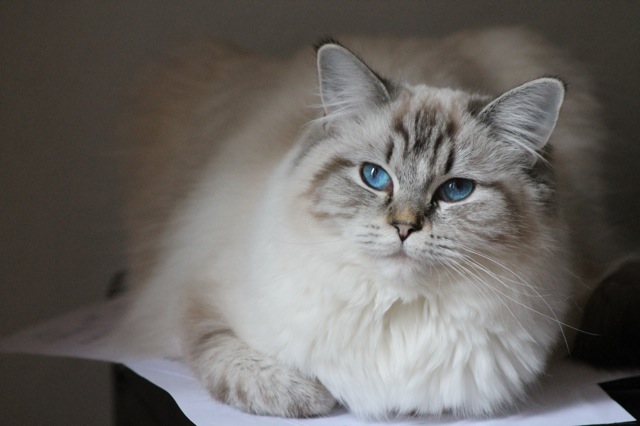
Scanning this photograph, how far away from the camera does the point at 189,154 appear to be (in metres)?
2.22

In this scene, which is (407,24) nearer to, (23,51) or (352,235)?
(23,51)

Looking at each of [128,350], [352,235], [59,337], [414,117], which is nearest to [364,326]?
[352,235]

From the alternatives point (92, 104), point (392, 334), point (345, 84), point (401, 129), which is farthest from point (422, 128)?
point (92, 104)

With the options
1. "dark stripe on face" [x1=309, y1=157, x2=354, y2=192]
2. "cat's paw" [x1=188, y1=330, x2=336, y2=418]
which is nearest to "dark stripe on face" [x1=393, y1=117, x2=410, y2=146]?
"dark stripe on face" [x1=309, y1=157, x2=354, y2=192]

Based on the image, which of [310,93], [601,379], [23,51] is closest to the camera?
[601,379]

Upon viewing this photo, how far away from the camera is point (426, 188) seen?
138 centimetres

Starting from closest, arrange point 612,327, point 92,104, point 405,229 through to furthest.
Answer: point 405,229, point 612,327, point 92,104

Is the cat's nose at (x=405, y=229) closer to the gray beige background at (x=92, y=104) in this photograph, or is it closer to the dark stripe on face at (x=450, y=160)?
the dark stripe on face at (x=450, y=160)

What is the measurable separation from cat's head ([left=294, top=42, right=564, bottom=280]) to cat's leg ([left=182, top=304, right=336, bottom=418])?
0.30 meters

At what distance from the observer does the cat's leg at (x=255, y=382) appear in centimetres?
147

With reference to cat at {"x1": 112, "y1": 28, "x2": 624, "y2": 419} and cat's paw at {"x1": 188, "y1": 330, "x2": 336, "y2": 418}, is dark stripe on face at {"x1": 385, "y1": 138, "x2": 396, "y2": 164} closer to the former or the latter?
cat at {"x1": 112, "y1": 28, "x2": 624, "y2": 419}

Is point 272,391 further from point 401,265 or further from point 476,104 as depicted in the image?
point 476,104

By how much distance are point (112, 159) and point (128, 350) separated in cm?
72

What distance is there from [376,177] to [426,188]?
0.34 feet
